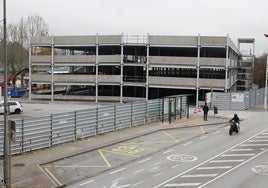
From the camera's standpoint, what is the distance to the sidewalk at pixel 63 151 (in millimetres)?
16078

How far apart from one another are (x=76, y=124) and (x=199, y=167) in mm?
9048

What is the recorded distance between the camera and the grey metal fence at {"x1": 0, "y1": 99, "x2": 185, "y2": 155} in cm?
2081

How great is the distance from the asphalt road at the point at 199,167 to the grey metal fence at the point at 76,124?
16.1ft

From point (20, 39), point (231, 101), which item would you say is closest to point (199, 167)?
point (231, 101)

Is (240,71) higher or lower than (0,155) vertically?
higher

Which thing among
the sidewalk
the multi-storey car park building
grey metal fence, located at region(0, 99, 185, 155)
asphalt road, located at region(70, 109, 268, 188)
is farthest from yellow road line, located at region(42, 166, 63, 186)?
the multi-storey car park building

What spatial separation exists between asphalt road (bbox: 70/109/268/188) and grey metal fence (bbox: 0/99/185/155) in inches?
193

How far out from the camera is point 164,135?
27.4 meters

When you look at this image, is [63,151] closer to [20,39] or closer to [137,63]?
[137,63]

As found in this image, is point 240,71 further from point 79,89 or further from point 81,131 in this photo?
point 81,131

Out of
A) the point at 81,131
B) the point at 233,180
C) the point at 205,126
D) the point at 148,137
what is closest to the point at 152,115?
the point at 205,126

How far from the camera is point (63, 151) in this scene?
21.6 m

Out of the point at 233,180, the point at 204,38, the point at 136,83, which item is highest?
the point at 204,38

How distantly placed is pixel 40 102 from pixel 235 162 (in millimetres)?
40771
